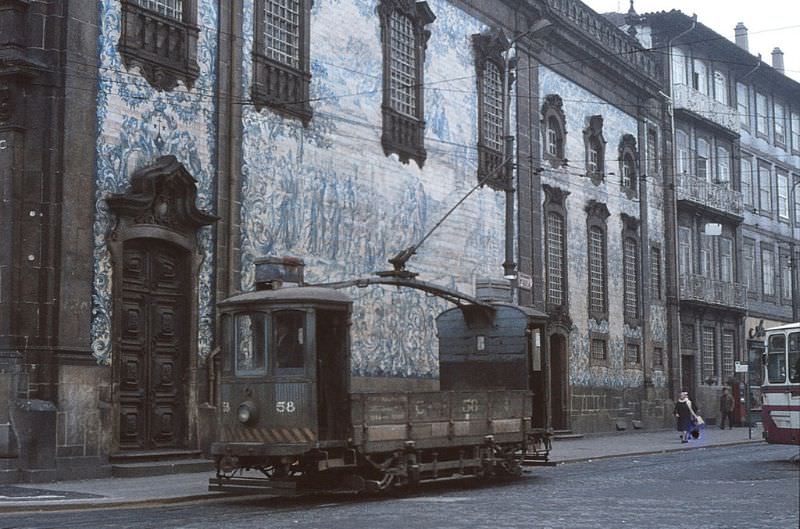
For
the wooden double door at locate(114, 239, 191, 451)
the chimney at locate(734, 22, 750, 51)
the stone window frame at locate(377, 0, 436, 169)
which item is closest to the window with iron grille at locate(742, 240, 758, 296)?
the chimney at locate(734, 22, 750, 51)

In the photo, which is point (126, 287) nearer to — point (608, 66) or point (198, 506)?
point (198, 506)

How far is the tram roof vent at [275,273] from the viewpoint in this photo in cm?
1741

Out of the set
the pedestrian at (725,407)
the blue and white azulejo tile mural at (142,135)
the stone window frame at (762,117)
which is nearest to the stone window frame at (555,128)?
the pedestrian at (725,407)

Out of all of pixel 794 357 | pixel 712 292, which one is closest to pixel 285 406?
pixel 794 357

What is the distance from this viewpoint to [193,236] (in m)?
21.7

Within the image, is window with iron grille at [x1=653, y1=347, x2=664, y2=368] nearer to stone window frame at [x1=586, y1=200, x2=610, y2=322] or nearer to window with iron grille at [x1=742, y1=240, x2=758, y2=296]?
stone window frame at [x1=586, y1=200, x2=610, y2=322]

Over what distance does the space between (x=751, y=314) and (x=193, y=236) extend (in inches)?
1377

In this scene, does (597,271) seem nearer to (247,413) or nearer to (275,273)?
(275,273)

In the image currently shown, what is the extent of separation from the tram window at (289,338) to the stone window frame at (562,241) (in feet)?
63.4

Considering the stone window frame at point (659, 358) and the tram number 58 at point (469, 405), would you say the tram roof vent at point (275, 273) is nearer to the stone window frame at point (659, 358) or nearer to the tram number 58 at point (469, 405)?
the tram number 58 at point (469, 405)

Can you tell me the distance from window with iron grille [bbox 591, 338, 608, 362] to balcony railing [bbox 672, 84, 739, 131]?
1135 cm

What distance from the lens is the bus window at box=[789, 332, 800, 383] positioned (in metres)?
23.8

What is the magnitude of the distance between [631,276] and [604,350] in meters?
3.76

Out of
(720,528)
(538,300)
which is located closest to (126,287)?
(720,528)
